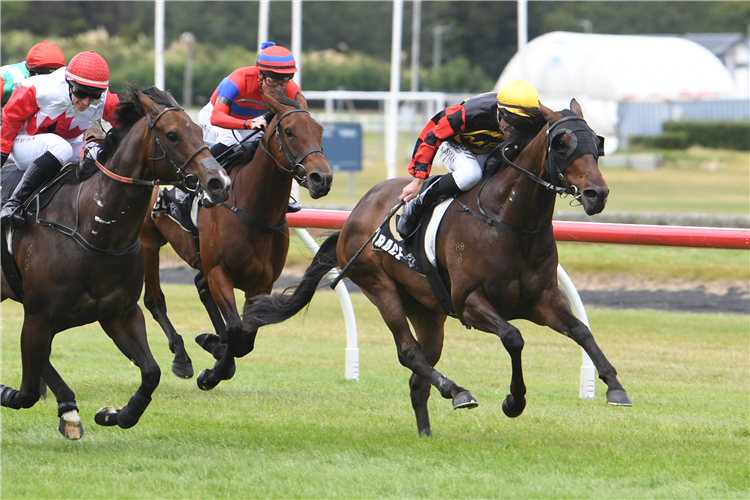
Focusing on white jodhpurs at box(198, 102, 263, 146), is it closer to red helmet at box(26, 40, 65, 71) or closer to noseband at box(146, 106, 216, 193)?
red helmet at box(26, 40, 65, 71)

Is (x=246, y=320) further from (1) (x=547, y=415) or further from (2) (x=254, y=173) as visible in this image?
(1) (x=547, y=415)

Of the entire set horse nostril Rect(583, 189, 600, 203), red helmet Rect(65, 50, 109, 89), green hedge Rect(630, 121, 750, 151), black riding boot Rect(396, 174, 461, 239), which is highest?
red helmet Rect(65, 50, 109, 89)

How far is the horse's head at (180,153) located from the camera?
15.4 feet

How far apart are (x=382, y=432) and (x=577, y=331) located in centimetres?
132

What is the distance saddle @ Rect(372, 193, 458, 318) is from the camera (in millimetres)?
5664

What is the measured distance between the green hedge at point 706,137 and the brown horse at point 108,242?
3318 cm

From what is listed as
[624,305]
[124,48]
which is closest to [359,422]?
[624,305]

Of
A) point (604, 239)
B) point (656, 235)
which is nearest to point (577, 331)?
point (656, 235)

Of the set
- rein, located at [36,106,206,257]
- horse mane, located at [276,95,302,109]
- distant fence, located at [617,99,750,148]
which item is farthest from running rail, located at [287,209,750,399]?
distant fence, located at [617,99,750,148]

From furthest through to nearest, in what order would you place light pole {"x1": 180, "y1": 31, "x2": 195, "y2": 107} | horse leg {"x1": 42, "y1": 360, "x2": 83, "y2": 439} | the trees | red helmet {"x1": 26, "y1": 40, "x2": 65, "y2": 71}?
the trees → light pole {"x1": 180, "y1": 31, "x2": 195, "y2": 107} → red helmet {"x1": 26, "y1": 40, "x2": 65, "y2": 71} → horse leg {"x1": 42, "y1": 360, "x2": 83, "y2": 439}

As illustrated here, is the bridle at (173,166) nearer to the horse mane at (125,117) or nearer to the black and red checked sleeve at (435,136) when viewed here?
the horse mane at (125,117)

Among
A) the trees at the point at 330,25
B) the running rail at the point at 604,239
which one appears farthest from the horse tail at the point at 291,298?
the trees at the point at 330,25

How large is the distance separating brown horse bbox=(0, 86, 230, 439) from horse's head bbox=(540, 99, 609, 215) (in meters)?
1.66

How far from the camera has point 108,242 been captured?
16.6 feet
